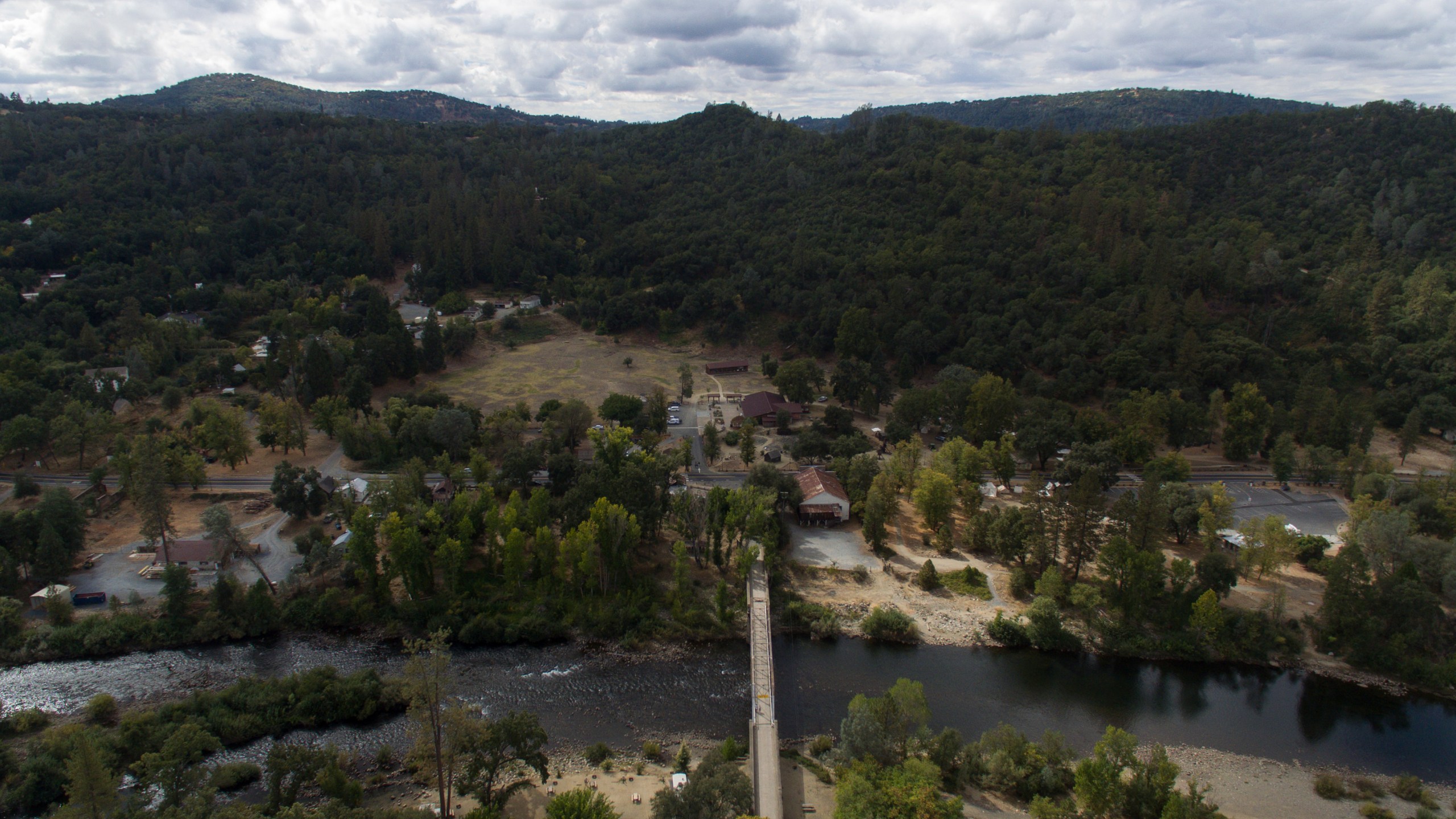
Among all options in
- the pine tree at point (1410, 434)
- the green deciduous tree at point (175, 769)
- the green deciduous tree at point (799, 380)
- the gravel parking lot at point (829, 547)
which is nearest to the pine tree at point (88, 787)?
the green deciduous tree at point (175, 769)

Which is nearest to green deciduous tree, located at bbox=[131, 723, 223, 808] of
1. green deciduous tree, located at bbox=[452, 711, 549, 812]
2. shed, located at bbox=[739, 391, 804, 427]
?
green deciduous tree, located at bbox=[452, 711, 549, 812]

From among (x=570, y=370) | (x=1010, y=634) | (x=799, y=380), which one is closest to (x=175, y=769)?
(x=1010, y=634)

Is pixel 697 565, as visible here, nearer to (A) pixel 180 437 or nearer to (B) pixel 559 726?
(B) pixel 559 726

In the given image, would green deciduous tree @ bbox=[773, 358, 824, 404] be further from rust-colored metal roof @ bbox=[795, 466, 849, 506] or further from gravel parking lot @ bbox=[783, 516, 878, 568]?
gravel parking lot @ bbox=[783, 516, 878, 568]

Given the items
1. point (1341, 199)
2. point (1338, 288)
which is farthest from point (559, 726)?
point (1341, 199)

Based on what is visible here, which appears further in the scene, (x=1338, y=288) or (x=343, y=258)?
(x=343, y=258)

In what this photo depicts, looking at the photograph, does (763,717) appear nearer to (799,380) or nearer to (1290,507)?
(799,380)
